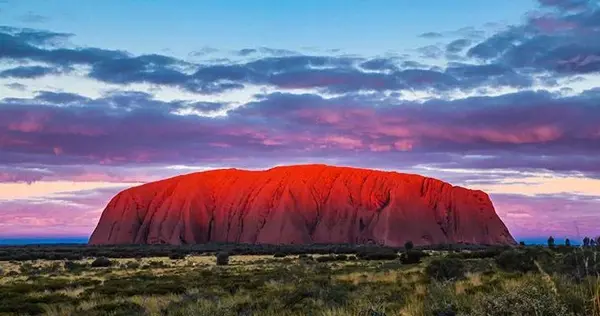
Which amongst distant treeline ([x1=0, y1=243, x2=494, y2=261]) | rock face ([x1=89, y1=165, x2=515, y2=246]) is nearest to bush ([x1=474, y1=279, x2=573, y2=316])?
distant treeline ([x1=0, y1=243, x2=494, y2=261])

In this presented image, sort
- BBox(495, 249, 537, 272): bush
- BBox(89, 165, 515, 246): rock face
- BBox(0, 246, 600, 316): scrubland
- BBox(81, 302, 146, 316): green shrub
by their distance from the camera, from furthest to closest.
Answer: BBox(89, 165, 515, 246): rock face < BBox(495, 249, 537, 272): bush < BBox(81, 302, 146, 316): green shrub < BBox(0, 246, 600, 316): scrubland

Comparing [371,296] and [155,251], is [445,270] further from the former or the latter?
[155,251]

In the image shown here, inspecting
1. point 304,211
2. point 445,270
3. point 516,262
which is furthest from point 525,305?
point 304,211

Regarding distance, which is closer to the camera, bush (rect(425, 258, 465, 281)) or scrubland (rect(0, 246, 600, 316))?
scrubland (rect(0, 246, 600, 316))

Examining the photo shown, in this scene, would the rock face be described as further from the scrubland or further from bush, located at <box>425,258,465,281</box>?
the scrubland

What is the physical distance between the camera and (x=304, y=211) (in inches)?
4592

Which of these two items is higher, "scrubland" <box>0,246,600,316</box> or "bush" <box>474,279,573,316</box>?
"bush" <box>474,279,573,316</box>

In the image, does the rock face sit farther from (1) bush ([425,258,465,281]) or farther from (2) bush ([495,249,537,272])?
(1) bush ([425,258,465,281])

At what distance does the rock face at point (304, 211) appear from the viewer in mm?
110938

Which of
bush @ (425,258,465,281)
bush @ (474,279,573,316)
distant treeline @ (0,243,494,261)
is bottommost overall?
distant treeline @ (0,243,494,261)

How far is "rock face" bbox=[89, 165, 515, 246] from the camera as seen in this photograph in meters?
111

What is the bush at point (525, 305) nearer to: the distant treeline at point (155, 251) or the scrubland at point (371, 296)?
the scrubland at point (371, 296)

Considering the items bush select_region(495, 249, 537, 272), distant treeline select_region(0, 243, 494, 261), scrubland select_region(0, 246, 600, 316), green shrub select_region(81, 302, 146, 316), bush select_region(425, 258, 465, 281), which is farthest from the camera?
distant treeline select_region(0, 243, 494, 261)

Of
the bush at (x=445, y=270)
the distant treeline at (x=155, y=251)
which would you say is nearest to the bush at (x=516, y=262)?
the bush at (x=445, y=270)
